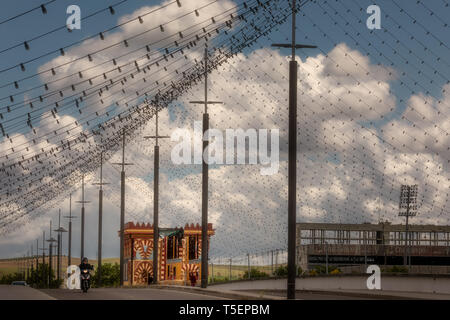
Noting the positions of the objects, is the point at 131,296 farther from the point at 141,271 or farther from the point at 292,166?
the point at 141,271

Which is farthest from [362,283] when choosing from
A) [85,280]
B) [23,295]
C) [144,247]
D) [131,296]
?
[144,247]

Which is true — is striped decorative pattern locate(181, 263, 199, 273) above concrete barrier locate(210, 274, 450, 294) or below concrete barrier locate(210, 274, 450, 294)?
below

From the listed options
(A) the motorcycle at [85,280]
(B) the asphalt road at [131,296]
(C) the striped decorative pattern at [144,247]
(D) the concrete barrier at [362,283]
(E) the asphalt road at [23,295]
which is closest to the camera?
(E) the asphalt road at [23,295]

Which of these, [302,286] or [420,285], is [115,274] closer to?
[302,286]

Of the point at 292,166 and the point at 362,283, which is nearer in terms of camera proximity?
the point at 292,166

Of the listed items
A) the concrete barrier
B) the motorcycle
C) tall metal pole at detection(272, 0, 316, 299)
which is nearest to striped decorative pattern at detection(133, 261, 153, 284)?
the concrete barrier

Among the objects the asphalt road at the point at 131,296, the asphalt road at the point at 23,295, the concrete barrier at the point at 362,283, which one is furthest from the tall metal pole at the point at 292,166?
the concrete barrier at the point at 362,283

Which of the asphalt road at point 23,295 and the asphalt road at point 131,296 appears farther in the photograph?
the asphalt road at point 131,296

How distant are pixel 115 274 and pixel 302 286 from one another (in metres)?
131

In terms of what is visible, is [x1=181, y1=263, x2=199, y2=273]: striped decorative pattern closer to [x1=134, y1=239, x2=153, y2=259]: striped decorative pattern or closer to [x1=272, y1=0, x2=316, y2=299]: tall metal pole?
[x1=134, y1=239, x2=153, y2=259]: striped decorative pattern

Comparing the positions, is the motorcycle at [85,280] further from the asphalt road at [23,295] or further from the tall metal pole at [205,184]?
the tall metal pole at [205,184]

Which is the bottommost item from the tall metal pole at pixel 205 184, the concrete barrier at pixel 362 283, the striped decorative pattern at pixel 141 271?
the striped decorative pattern at pixel 141 271

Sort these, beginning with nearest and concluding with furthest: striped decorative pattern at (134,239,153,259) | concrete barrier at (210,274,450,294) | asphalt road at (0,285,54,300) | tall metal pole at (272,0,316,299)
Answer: asphalt road at (0,285,54,300) → tall metal pole at (272,0,316,299) → concrete barrier at (210,274,450,294) → striped decorative pattern at (134,239,153,259)
